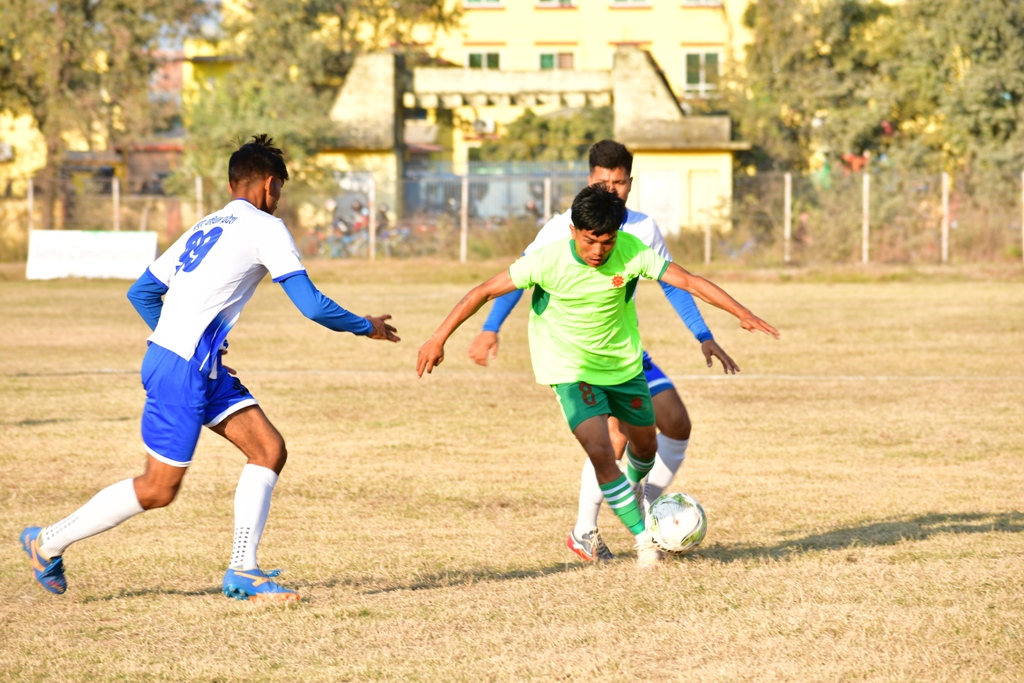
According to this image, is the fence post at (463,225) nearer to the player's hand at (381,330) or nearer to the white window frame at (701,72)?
the player's hand at (381,330)

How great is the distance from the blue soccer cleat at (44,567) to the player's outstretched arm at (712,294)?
9.39 ft

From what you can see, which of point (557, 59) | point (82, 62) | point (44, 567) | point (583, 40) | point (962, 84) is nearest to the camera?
point (44, 567)

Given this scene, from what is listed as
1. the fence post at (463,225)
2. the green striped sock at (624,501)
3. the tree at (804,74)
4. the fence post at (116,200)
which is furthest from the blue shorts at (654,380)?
the tree at (804,74)

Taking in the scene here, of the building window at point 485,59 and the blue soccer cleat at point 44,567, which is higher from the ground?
the building window at point 485,59

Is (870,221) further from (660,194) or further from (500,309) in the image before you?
(500,309)

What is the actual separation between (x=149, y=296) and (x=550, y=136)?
44589 mm

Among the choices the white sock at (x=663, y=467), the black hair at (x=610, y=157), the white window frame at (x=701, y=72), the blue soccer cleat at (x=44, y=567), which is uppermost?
the white window frame at (x=701, y=72)

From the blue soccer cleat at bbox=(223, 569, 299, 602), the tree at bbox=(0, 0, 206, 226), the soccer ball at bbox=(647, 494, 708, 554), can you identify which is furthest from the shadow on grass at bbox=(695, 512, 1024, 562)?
the tree at bbox=(0, 0, 206, 226)

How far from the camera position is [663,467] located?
6.62 m

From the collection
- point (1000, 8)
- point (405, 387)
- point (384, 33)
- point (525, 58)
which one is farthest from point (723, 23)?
point (405, 387)

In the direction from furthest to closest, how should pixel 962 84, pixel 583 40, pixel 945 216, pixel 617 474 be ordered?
pixel 583 40
pixel 962 84
pixel 945 216
pixel 617 474

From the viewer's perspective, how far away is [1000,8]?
37.2 metres

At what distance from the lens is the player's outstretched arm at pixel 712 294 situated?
546 centimetres

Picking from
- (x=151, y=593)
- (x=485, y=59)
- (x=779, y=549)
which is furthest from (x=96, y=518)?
(x=485, y=59)
